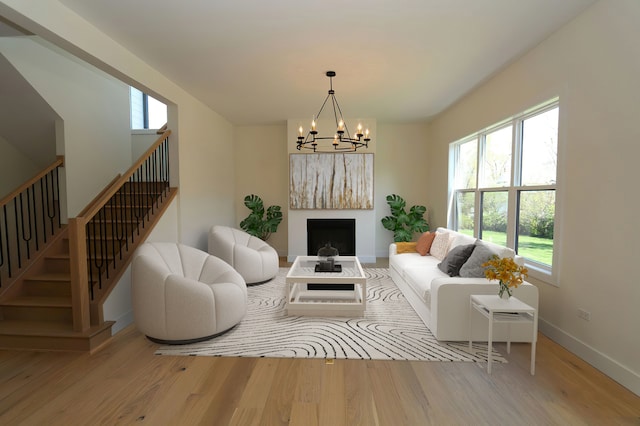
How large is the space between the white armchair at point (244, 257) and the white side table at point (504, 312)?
3.07 metres

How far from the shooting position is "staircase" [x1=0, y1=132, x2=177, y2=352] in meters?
2.67

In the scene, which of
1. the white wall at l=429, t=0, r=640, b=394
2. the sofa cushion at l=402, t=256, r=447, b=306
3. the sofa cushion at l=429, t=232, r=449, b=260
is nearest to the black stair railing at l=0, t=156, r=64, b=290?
the sofa cushion at l=402, t=256, r=447, b=306

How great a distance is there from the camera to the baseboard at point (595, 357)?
2.13m

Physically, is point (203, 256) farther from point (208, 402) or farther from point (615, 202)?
point (615, 202)

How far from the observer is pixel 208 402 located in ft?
6.61

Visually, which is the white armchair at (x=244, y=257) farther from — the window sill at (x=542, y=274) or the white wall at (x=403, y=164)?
the window sill at (x=542, y=274)

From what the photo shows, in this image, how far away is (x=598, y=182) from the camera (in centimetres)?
245

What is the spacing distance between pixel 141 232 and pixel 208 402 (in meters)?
2.43

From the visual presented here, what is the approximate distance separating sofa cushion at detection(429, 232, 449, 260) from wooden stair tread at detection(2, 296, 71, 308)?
459cm

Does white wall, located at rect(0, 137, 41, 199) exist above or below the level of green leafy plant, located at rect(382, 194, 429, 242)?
above

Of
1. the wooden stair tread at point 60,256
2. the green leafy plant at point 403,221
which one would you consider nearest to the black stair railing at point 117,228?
the wooden stair tread at point 60,256

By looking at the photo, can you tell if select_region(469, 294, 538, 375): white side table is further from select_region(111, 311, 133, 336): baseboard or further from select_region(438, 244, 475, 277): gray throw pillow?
select_region(111, 311, 133, 336): baseboard

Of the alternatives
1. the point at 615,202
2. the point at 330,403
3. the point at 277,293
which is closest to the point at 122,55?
the point at 277,293

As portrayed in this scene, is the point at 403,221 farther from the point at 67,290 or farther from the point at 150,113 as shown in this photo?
the point at 150,113
